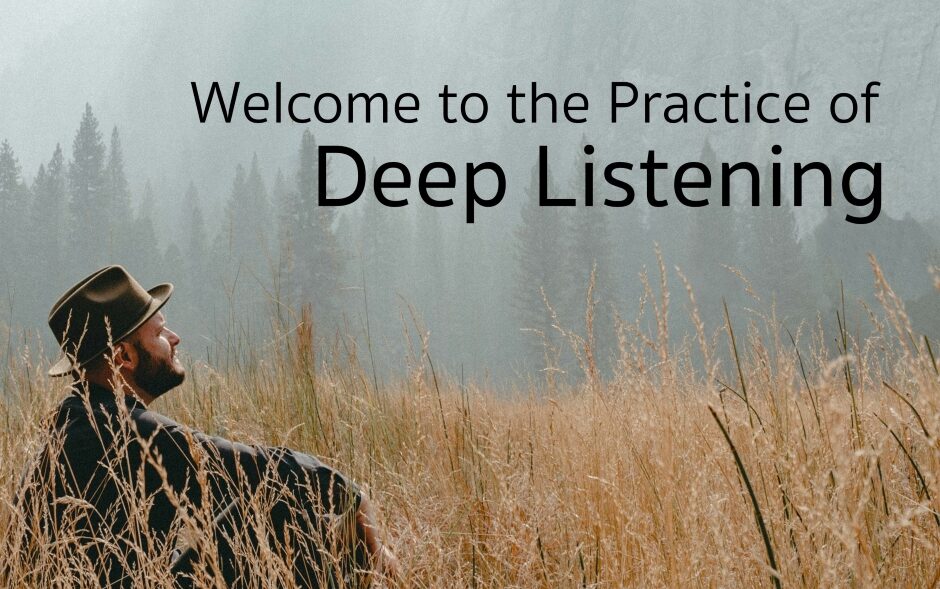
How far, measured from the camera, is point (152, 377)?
3016 mm

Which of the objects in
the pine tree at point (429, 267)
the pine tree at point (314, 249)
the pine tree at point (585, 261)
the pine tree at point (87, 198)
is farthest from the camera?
the pine tree at point (429, 267)

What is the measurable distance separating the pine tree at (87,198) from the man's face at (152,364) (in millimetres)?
55489

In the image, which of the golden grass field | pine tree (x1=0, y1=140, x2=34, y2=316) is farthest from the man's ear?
pine tree (x1=0, y1=140, x2=34, y2=316)

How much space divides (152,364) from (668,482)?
2156 millimetres

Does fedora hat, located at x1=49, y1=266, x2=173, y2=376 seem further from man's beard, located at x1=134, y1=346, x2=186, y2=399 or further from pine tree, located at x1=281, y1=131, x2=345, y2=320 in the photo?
pine tree, located at x1=281, y1=131, x2=345, y2=320

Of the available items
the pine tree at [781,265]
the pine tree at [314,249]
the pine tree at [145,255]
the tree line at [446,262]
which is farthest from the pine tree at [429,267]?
the pine tree at [781,265]

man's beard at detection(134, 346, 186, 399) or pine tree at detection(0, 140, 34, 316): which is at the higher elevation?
A: pine tree at detection(0, 140, 34, 316)

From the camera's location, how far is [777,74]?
98.9 m

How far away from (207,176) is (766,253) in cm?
11007

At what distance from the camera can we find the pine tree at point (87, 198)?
176ft

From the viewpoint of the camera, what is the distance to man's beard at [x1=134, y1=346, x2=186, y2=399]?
301cm

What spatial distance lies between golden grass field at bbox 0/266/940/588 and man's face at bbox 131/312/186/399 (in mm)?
331

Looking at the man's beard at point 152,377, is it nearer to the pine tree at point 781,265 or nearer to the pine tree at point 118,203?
the pine tree at point 781,265

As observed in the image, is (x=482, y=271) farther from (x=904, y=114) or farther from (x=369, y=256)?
(x=904, y=114)
